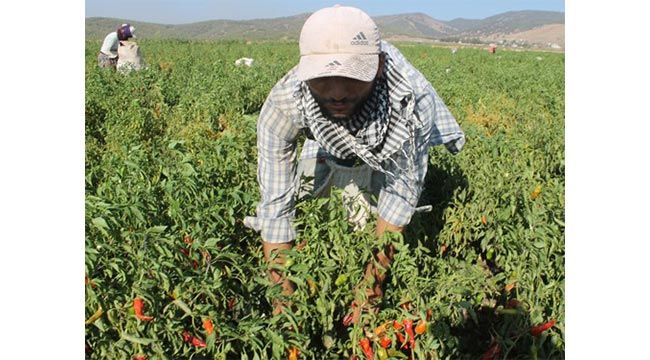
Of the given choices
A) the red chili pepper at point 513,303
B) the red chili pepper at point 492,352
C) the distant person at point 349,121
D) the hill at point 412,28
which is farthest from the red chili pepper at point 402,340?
the hill at point 412,28

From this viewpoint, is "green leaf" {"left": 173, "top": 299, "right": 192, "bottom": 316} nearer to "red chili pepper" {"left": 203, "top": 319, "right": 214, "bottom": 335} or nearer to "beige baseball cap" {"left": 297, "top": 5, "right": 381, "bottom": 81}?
"red chili pepper" {"left": 203, "top": 319, "right": 214, "bottom": 335}

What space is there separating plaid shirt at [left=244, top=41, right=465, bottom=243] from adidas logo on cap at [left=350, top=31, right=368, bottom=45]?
31 centimetres

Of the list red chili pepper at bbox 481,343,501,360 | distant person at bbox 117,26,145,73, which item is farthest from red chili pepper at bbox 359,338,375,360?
distant person at bbox 117,26,145,73

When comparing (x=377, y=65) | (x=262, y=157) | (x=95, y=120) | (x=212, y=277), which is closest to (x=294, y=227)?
(x=262, y=157)

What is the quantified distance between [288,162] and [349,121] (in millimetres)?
325

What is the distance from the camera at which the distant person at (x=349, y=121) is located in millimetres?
1611

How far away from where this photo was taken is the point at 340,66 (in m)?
1.57

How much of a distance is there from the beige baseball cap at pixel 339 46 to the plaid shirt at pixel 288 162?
0.30 meters

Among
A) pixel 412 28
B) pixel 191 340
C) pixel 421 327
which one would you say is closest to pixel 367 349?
pixel 421 327

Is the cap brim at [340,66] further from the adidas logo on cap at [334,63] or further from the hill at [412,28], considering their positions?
the hill at [412,28]

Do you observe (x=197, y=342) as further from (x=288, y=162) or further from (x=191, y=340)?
(x=288, y=162)

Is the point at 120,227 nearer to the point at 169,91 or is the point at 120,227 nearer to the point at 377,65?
A: the point at 377,65

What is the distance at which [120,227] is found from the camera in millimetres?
1826

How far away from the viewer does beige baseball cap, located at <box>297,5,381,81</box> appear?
158 centimetres
